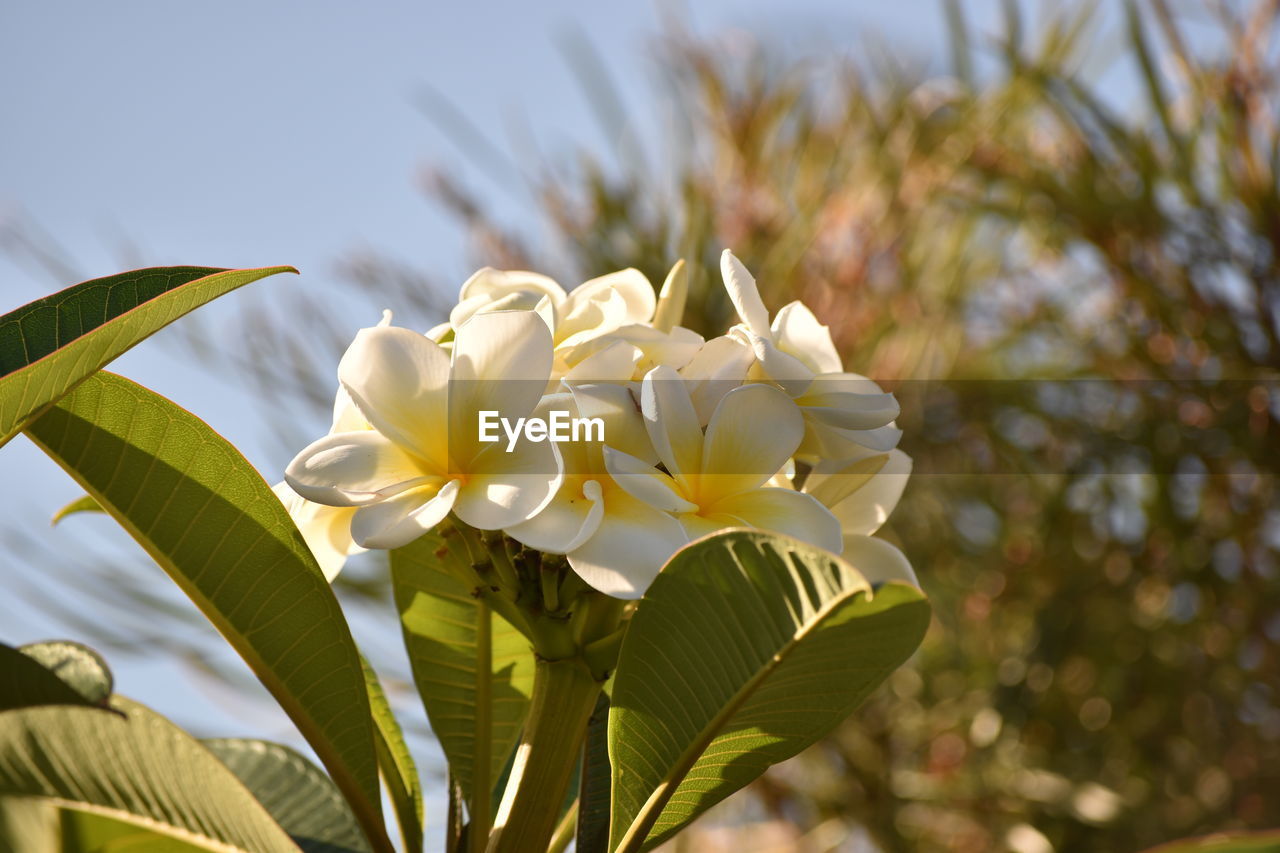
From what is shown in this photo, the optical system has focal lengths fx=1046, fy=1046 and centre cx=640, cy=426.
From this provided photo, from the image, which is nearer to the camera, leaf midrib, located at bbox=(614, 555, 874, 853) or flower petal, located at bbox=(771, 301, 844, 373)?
leaf midrib, located at bbox=(614, 555, 874, 853)

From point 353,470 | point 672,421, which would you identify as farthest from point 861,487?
point 353,470

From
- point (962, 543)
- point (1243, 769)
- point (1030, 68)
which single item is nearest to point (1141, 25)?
point (1030, 68)

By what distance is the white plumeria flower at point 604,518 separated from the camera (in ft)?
1.20

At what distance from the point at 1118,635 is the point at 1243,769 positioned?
0.22 metres

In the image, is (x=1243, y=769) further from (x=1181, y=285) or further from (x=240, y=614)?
(x=240, y=614)

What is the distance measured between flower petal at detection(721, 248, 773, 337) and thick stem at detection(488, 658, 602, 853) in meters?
0.17

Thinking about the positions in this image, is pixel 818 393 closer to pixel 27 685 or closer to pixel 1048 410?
pixel 27 685

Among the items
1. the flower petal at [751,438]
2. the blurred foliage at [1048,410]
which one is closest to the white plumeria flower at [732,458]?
the flower petal at [751,438]

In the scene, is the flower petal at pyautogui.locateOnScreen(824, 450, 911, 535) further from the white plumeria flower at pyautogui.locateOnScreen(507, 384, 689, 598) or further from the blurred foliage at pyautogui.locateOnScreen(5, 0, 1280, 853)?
the blurred foliage at pyautogui.locateOnScreen(5, 0, 1280, 853)

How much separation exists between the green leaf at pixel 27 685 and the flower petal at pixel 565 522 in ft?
0.53

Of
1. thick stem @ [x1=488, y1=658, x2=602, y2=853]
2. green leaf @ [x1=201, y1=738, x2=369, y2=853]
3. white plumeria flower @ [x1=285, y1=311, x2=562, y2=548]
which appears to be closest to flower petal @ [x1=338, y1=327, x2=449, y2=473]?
white plumeria flower @ [x1=285, y1=311, x2=562, y2=548]

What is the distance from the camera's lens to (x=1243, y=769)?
1.38 meters

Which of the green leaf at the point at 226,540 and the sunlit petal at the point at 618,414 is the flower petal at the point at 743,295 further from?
the green leaf at the point at 226,540

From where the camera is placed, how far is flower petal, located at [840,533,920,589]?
17.8 inches
